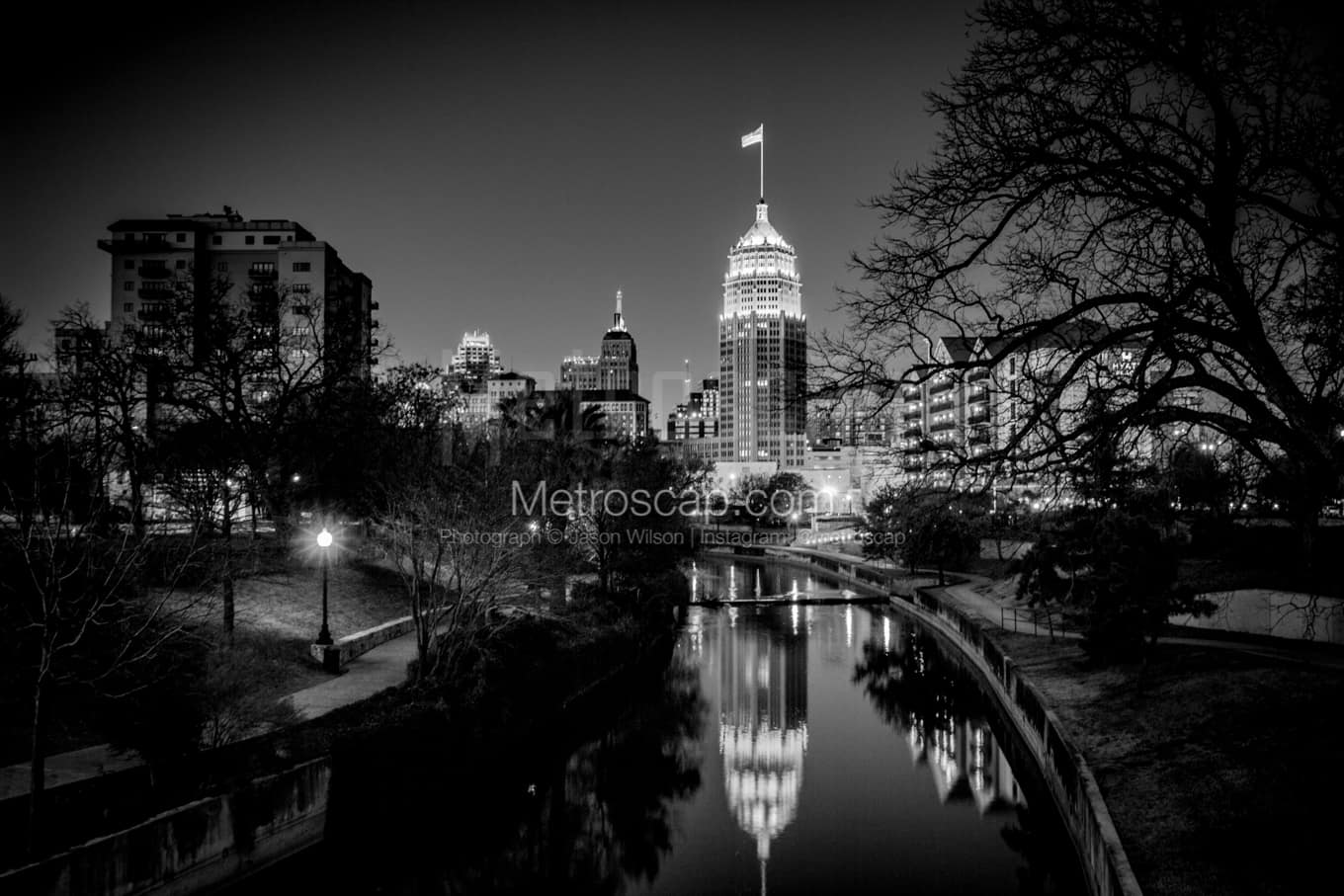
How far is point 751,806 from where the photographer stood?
70.2 feet

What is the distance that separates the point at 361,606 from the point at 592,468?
1603 centimetres

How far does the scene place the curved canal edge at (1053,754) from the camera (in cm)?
1218

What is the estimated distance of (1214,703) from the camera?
17719mm

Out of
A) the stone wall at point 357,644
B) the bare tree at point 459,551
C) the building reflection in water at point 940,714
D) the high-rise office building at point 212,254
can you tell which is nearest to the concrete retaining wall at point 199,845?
the bare tree at point 459,551

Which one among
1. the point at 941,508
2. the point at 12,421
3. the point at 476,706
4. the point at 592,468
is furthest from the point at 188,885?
the point at 592,468

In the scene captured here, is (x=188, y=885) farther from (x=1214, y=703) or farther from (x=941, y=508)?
(x=1214, y=703)

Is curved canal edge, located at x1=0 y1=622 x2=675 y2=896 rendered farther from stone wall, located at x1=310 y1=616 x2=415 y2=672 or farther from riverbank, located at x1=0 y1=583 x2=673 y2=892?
stone wall, located at x1=310 y1=616 x2=415 y2=672

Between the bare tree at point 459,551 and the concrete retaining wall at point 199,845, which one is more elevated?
the bare tree at point 459,551

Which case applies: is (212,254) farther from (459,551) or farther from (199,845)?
(199,845)

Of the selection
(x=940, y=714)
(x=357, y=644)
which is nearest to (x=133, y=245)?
(x=357, y=644)

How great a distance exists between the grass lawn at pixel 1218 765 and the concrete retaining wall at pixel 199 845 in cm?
1312

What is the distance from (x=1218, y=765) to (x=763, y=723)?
16.3 meters

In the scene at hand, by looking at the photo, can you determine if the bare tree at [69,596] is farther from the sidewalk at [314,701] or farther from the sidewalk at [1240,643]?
the sidewalk at [1240,643]

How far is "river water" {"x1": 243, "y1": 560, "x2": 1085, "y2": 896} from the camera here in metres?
16.9
